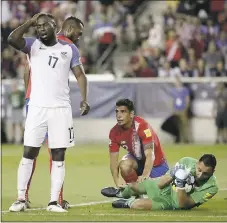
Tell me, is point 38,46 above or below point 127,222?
above

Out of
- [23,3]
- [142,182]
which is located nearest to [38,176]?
[142,182]

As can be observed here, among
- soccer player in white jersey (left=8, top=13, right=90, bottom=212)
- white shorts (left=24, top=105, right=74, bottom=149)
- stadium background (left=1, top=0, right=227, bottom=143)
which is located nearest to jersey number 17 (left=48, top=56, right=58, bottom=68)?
soccer player in white jersey (left=8, top=13, right=90, bottom=212)

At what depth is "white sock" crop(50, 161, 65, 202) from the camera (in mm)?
9914

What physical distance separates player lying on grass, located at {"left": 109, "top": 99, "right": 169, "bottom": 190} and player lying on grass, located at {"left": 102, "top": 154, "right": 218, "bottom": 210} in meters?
0.28

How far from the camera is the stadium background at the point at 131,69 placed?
18.8 m

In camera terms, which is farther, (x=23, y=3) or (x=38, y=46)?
(x=23, y=3)

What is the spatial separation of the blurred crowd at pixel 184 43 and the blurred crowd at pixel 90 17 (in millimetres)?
754

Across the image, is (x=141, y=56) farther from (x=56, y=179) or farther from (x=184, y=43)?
(x=56, y=179)

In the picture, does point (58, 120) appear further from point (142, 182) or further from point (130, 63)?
point (130, 63)

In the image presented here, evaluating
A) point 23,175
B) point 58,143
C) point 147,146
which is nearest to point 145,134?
point 147,146

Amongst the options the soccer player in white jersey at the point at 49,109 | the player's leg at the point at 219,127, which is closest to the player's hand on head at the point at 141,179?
the soccer player in white jersey at the point at 49,109

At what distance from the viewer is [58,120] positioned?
395 inches

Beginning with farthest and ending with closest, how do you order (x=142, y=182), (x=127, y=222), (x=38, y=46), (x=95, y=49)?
(x=95, y=49)
(x=142, y=182)
(x=38, y=46)
(x=127, y=222)

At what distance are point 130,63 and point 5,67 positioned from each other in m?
3.27
